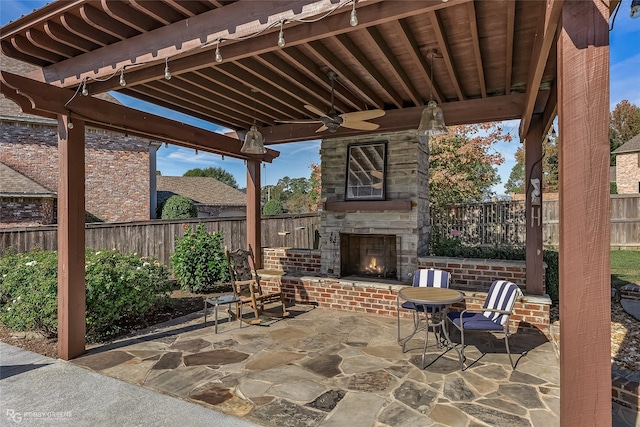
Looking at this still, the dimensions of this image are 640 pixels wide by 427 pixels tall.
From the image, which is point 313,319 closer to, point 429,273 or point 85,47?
point 429,273

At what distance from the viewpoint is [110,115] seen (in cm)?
389

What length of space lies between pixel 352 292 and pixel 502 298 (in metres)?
2.22

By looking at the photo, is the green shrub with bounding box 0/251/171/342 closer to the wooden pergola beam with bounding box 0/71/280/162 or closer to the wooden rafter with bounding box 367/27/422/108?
the wooden pergola beam with bounding box 0/71/280/162

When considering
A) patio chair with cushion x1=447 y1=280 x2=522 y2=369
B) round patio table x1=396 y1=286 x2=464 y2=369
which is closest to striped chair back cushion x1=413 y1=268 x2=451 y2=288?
round patio table x1=396 y1=286 x2=464 y2=369

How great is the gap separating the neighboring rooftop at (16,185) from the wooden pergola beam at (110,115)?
727cm

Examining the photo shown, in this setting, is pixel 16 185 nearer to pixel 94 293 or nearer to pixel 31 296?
pixel 31 296

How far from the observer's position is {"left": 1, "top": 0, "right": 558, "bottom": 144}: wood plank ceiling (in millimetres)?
2482

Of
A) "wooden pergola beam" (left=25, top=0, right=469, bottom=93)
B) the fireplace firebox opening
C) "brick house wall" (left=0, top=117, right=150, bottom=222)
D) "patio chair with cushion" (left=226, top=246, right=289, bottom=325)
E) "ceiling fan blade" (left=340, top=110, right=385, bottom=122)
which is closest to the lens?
"wooden pergola beam" (left=25, top=0, right=469, bottom=93)

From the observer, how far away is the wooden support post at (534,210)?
14.5ft

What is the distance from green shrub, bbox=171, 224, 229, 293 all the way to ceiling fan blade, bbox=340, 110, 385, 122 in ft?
13.0

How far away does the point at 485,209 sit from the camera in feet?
26.5

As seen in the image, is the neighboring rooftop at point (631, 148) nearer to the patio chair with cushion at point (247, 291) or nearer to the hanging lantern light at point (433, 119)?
the hanging lantern light at point (433, 119)

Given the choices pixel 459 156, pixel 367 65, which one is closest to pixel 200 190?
pixel 459 156

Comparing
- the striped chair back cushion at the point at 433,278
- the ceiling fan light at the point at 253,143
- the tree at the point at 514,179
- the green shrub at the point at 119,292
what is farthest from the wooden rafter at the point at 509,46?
the tree at the point at 514,179
